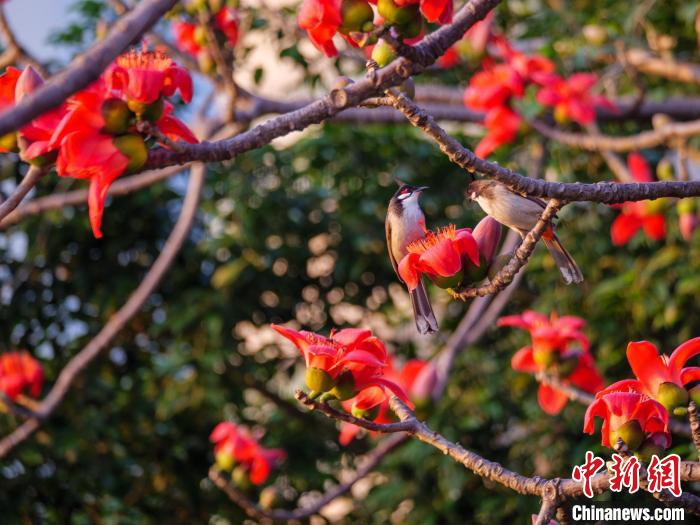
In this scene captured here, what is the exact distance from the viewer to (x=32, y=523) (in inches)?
127

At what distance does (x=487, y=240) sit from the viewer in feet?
4.03

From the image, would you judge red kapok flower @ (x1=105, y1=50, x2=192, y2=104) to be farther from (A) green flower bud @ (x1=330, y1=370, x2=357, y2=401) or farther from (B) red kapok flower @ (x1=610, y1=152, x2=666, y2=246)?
(B) red kapok flower @ (x1=610, y1=152, x2=666, y2=246)

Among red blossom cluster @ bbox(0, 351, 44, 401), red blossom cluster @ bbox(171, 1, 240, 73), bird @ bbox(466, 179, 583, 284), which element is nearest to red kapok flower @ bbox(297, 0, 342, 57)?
bird @ bbox(466, 179, 583, 284)

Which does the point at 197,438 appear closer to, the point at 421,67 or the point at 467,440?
the point at 467,440

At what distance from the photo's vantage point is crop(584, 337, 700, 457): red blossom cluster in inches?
46.9

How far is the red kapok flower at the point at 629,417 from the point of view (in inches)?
46.8

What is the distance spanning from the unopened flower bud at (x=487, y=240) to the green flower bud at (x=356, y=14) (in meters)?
0.29

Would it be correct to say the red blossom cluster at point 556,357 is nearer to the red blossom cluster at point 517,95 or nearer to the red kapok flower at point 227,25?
the red blossom cluster at point 517,95

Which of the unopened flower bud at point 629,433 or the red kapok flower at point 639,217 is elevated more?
the unopened flower bud at point 629,433

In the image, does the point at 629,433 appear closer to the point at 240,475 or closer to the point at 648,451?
the point at 648,451

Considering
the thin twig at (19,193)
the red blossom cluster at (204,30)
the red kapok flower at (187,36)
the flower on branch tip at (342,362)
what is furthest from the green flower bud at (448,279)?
the red kapok flower at (187,36)

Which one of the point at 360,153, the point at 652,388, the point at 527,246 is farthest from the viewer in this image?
the point at 360,153

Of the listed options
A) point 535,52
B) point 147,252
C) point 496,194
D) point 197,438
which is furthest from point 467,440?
point 496,194

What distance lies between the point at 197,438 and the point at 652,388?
2.63 metres
